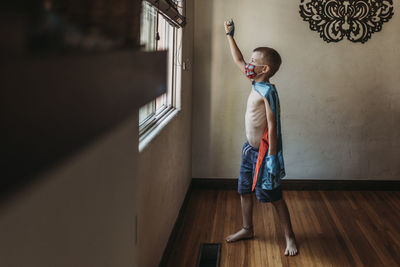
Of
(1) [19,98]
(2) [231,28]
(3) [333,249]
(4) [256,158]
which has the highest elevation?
(2) [231,28]

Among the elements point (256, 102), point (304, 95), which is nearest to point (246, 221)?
point (256, 102)

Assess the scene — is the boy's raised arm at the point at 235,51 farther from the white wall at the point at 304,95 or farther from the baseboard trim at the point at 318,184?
the baseboard trim at the point at 318,184

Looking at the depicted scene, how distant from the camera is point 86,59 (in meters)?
0.21

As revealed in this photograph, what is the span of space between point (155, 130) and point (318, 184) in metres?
2.32

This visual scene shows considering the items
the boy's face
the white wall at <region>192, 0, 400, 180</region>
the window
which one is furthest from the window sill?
the white wall at <region>192, 0, 400, 180</region>

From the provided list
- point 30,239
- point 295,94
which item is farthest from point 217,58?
point 30,239

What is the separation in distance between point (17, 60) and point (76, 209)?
2.53 feet

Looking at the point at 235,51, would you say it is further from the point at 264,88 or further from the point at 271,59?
the point at 264,88

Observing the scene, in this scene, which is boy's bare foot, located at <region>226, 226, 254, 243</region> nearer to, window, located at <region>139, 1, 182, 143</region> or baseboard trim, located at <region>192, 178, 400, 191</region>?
window, located at <region>139, 1, 182, 143</region>

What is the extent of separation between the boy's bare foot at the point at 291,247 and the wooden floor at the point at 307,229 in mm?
36

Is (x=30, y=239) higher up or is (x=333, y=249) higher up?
(x=30, y=239)

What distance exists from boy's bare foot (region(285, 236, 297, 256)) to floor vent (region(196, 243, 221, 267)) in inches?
17.7

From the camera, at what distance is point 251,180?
3143 mm

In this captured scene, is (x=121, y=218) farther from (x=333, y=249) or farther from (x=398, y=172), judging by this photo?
(x=398, y=172)
